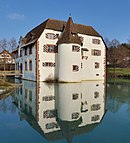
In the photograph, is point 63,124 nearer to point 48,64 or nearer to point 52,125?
point 52,125

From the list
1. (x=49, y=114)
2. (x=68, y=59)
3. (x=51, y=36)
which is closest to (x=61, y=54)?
(x=68, y=59)

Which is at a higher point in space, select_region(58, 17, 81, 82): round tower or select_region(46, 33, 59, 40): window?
select_region(46, 33, 59, 40): window

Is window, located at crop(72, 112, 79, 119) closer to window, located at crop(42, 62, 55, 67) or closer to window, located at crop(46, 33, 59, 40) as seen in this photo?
window, located at crop(42, 62, 55, 67)

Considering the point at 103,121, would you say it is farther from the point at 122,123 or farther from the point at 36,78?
the point at 36,78

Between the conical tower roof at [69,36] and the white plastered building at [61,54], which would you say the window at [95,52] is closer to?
the white plastered building at [61,54]

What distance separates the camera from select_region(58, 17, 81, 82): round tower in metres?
23.5

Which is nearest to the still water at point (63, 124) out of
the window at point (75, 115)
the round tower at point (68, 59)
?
the window at point (75, 115)

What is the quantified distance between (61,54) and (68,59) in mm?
1232

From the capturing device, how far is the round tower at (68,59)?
23.5 meters

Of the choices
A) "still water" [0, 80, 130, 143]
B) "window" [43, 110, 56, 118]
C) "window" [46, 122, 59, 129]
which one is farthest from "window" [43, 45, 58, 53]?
"window" [46, 122, 59, 129]

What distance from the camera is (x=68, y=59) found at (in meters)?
23.6

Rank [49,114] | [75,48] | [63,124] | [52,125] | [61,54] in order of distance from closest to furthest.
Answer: [52,125] → [63,124] → [49,114] → [61,54] → [75,48]

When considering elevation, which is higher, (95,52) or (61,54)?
(95,52)

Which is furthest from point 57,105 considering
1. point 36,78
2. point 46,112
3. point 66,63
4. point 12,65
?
point 12,65
